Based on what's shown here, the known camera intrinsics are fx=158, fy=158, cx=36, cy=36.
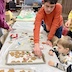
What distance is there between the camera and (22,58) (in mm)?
1141

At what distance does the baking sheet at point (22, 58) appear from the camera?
1091 millimetres

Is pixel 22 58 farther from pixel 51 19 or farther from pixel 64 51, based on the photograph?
pixel 51 19

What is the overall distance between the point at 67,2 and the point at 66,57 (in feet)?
7.28

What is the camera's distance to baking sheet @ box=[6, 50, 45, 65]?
1091mm

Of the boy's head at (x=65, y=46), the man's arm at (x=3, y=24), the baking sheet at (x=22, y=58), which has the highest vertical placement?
the man's arm at (x=3, y=24)

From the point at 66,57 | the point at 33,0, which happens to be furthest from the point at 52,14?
the point at 33,0

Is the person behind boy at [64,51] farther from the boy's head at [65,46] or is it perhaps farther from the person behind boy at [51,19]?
the person behind boy at [51,19]

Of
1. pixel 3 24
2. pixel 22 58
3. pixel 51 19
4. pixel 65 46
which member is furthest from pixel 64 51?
pixel 3 24

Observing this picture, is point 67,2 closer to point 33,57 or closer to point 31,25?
point 31,25

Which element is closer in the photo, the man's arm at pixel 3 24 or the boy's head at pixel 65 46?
the boy's head at pixel 65 46

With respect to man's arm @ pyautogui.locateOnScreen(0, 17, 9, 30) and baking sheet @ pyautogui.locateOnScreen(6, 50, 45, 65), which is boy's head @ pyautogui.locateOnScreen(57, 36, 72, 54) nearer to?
baking sheet @ pyautogui.locateOnScreen(6, 50, 45, 65)

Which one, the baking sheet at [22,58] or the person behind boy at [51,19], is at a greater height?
the person behind boy at [51,19]

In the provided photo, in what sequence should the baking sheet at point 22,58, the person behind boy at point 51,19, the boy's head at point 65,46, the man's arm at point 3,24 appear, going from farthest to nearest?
the man's arm at point 3,24 < the person behind boy at point 51,19 < the boy's head at point 65,46 < the baking sheet at point 22,58

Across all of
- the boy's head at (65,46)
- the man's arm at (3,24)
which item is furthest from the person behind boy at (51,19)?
the man's arm at (3,24)
